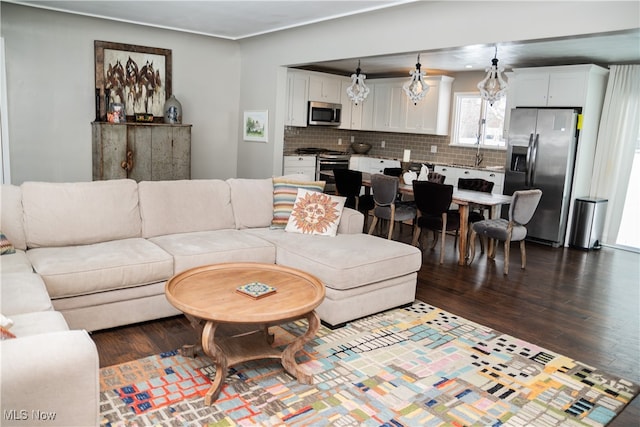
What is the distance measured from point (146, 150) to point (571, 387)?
531cm

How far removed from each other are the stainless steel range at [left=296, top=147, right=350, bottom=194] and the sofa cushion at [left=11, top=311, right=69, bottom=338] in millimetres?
6388

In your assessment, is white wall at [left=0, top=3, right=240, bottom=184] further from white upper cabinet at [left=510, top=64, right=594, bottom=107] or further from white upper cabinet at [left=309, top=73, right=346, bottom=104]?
white upper cabinet at [left=510, top=64, right=594, bottom=107]

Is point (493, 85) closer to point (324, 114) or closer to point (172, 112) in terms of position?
point (172, 112)

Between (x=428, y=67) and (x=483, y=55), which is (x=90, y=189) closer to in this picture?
(x=483, y=55)

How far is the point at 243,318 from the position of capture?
2.50 m

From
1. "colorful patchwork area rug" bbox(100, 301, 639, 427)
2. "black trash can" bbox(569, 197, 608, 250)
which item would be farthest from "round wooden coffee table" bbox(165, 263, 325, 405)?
"black trash can" bbox(569, 197, 608, 250)

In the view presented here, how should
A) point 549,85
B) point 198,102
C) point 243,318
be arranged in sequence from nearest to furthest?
point 243,318, point 549,85, point 198,102

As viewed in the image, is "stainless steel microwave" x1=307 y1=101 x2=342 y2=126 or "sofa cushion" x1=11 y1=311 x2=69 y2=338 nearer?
"sofa cushion" x1=11 y1=311 x2=69 y2=338

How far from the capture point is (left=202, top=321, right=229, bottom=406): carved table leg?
2.54 m

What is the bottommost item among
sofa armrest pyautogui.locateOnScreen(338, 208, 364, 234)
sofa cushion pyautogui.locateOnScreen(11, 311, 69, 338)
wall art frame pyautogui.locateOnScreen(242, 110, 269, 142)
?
sofa cushion pyautogui.locateOnScreen(11, 311, 69, 338)

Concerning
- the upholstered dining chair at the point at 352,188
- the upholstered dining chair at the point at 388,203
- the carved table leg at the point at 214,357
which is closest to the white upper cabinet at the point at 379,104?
the upholstered dining chair at the point at 352,188

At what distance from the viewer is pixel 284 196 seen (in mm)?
4656

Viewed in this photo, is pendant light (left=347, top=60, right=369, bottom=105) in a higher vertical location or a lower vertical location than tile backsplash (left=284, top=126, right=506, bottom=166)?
higher

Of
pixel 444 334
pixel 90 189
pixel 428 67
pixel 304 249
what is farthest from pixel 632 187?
pixel 90 189
